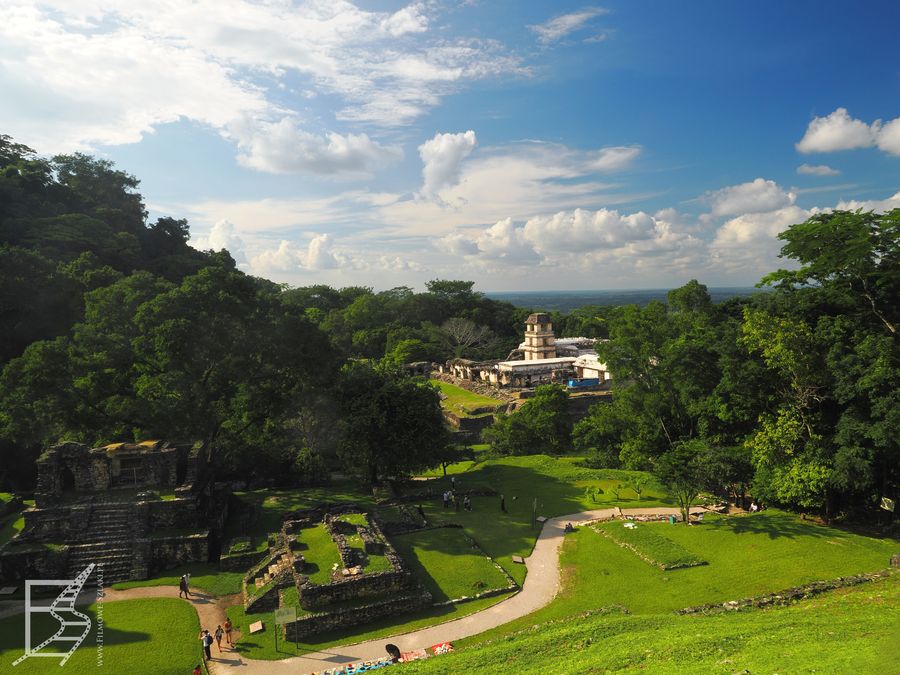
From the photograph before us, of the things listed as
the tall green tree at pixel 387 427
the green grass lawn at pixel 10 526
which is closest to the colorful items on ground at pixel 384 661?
the tall green tree at pixel 387 427

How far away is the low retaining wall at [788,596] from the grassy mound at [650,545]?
3146 millimetres

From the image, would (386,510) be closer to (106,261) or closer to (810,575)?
(810,575)

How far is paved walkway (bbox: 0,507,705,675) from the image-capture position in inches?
538

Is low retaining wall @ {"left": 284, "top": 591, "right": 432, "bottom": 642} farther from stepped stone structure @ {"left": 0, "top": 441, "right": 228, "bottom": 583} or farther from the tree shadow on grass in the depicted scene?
the tree shadow on grass

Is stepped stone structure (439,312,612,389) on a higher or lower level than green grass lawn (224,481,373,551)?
higher

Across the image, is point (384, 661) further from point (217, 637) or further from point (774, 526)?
point (774, 526)

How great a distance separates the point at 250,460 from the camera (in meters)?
31.7

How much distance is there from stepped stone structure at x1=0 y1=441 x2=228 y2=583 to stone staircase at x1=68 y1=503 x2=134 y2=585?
32 mm

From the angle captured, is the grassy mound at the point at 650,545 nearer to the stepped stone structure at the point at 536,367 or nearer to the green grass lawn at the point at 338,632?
the green grass lawn at the point at 338,632

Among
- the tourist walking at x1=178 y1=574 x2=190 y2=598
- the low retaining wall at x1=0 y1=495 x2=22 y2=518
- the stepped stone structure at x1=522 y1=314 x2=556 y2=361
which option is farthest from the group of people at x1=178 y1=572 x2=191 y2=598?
the stepped stone structure at x1=522 y1=314 x2=556 y2=361

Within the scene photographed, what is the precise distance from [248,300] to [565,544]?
66.9ft

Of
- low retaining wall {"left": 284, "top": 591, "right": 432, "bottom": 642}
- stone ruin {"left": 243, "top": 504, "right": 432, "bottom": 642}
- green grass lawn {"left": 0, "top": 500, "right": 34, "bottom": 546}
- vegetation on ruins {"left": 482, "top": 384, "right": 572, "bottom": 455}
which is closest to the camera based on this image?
low retaining wall {"left": 284, "top": 591, "right": 432, "bottom": 642}

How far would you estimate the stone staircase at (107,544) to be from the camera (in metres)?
18.8

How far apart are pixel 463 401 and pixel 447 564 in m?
38.4
